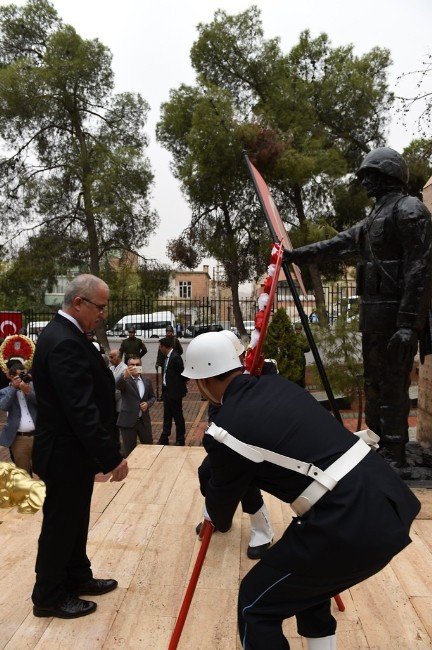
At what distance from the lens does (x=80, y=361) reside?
2.96 metres

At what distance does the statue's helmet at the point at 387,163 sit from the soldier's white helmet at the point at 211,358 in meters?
2.83

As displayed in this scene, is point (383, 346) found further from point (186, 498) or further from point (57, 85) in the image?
point (57, 85)

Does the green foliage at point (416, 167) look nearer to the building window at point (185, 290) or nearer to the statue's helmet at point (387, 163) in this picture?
the statue's helmet at point (387, 163)

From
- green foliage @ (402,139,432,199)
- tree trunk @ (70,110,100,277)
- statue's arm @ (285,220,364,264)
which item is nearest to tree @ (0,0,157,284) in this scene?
tree trunk @ (70,110,100,277)

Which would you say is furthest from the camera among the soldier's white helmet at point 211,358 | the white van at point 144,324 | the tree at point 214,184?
the white van at point 144,324

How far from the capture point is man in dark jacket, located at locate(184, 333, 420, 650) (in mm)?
1934

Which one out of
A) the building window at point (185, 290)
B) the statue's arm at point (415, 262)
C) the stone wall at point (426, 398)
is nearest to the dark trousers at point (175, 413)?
the stone wall at point (426, 398)

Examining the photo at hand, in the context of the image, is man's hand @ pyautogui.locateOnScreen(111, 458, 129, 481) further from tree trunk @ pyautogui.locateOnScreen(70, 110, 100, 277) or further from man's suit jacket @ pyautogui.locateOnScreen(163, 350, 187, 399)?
tree trunk @ pyautogui.locateOnScreen(70, 110, 100, 277)

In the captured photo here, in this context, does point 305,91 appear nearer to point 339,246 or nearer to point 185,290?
point 339,246

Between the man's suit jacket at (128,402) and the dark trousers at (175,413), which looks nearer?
the man's suit jacket at (128,402)

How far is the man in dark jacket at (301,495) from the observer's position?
193cm

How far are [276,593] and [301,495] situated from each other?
0.37 meters

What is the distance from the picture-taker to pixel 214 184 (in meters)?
20.0

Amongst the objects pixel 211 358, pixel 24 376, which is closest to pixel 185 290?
pixel 24 376
